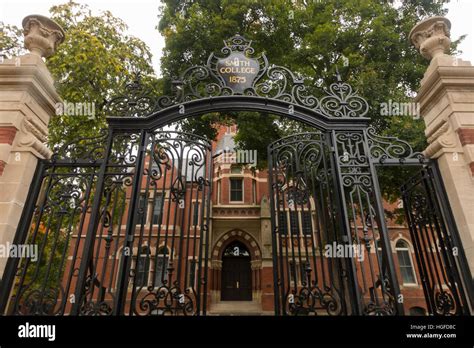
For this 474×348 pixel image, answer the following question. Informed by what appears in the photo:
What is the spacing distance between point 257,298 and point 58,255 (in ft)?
32.2

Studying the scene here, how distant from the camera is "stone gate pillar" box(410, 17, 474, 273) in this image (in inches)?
146

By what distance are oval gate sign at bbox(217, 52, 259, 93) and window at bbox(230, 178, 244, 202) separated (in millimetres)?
14879

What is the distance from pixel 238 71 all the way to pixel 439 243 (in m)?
3.66

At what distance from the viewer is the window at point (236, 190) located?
19516 millimetres

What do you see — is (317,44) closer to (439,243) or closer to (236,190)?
(439,243)

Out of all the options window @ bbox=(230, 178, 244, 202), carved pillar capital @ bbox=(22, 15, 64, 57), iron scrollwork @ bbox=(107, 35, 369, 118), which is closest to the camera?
carved pillar capital @ bbox=(22, 15, 64, 57)

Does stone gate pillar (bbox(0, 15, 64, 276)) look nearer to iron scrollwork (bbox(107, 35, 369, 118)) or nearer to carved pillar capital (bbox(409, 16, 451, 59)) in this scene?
iron scrollwork (bbox(107, 35, 369, 118))

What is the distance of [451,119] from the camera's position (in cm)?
399

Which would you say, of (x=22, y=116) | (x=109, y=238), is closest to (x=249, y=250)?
(x=109, y=238)

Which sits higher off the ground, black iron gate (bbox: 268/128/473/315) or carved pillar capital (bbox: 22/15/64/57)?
carved pillar capital (bbox: 22/15/64/57)

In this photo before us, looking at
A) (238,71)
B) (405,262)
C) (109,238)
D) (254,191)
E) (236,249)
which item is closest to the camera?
(109,238)

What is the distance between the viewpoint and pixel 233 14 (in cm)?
1081

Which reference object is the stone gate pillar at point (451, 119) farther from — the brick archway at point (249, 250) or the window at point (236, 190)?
the window at point (236, 190)

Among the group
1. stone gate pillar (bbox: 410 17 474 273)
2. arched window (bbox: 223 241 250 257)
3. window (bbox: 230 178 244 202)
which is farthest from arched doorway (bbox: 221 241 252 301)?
stone gate pillar (bbox: 410 17 474 273)
